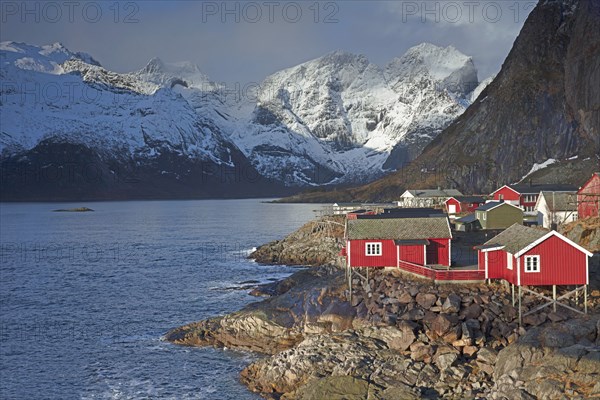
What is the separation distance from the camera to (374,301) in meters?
42.2

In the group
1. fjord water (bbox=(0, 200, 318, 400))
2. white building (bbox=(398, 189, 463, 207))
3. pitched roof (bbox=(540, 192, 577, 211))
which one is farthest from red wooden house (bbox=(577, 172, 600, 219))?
white building (bbox=(398, 189, 463, 207))

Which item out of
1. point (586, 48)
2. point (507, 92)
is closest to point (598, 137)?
point (586, 48)

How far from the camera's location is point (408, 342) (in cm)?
3562

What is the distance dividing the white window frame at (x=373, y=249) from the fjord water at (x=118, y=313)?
13.2m

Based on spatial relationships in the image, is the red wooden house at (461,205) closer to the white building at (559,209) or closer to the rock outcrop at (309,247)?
the rock outcrop at (309,247)

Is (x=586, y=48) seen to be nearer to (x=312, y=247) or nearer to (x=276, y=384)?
(x=312, y=247)

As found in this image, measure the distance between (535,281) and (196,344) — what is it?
22.6 m

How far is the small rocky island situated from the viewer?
30.3 metres

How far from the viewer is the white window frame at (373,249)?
49688 mm

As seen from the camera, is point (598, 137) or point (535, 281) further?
point (598, 137)

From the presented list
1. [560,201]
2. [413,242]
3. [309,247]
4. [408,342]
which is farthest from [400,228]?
[309,247]

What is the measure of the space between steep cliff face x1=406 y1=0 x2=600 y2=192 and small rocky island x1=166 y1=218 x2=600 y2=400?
130 metres

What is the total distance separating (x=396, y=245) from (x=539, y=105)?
147 m

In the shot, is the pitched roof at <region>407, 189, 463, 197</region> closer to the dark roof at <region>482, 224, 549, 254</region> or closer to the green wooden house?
the green wooden house
